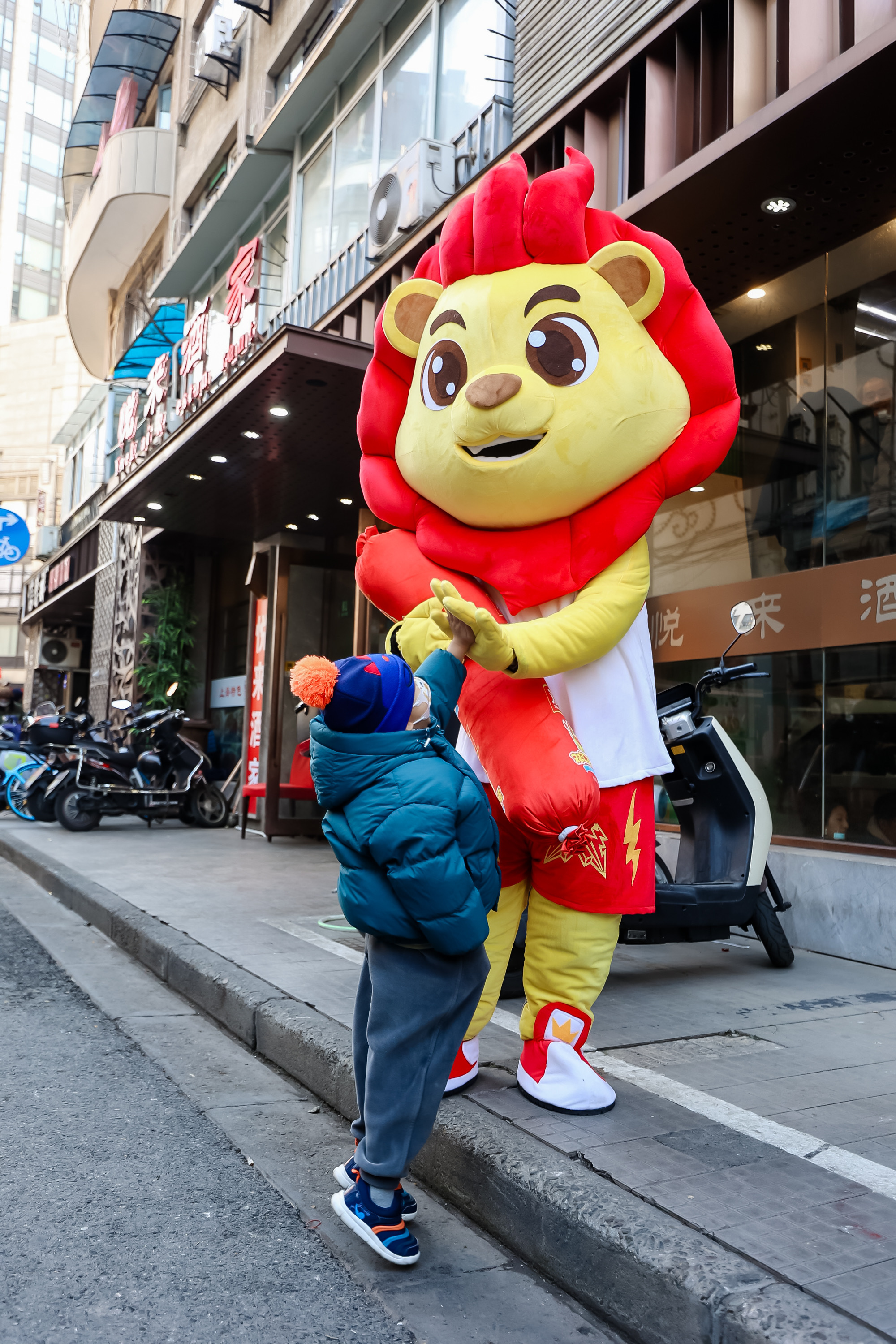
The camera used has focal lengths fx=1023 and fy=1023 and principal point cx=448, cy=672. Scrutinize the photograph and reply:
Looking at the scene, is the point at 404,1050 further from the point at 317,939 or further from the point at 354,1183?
the point at 317,939

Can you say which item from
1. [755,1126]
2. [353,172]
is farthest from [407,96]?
[755,1126]

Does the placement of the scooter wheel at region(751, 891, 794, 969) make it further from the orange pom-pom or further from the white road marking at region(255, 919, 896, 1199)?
the orange pom-pom

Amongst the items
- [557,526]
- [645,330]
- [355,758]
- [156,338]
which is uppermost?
[156,338]

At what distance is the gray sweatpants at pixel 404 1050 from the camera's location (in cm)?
232

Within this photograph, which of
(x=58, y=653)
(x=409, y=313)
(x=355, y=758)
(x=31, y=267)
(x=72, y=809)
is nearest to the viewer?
(x=355, y=758)

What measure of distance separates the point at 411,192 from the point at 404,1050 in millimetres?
7233

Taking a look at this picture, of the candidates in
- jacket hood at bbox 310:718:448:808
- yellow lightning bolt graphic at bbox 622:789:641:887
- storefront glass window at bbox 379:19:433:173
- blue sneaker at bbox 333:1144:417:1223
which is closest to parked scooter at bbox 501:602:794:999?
yellow lightning bolt graphic at bbox 622:789:641:887

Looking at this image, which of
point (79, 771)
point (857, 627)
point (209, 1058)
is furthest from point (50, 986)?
point (79, 771)

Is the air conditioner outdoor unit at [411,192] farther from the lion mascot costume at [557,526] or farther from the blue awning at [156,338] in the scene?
the blue awning at [156,338]

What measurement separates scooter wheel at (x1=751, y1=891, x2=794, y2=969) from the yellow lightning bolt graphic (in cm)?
213

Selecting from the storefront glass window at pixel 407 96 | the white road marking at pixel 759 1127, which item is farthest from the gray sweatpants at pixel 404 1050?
the storefront glass window at pixel 407 96

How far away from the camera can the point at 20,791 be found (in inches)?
488

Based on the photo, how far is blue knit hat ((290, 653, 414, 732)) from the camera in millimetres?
2238

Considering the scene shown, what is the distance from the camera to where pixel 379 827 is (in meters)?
2.25
